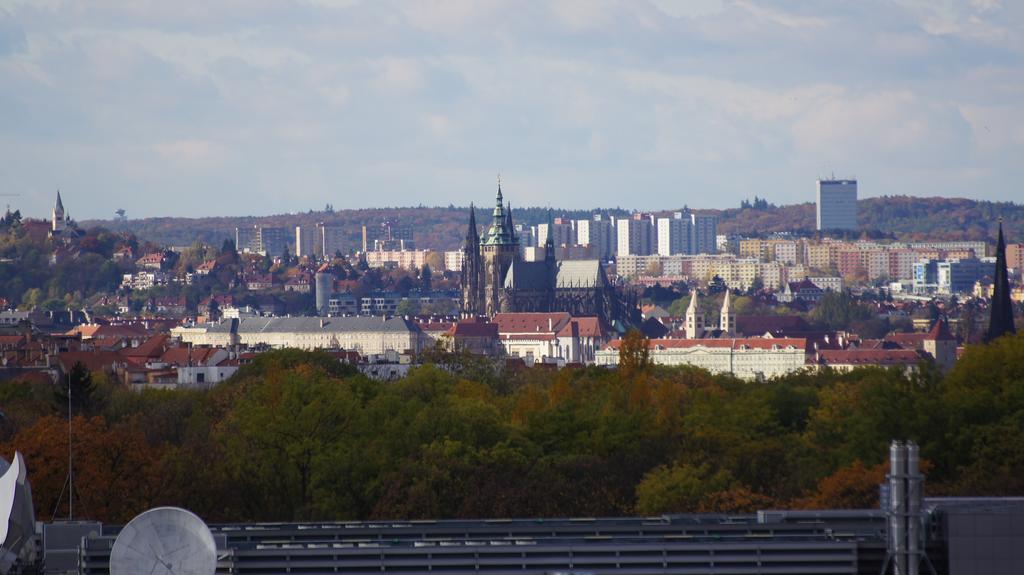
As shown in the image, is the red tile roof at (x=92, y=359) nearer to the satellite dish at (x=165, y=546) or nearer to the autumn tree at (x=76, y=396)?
the autumn tree at (x=76, y=396)

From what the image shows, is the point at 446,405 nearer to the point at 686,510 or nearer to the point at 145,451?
the point at 145,451

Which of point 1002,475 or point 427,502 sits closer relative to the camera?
point 1002,475

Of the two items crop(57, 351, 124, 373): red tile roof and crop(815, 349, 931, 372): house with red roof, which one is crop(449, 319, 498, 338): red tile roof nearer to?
crop(815, 349, 931, 372): house with red roof

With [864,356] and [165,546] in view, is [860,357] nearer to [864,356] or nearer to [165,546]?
Result: [864,356]

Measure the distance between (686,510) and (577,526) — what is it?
588 inches

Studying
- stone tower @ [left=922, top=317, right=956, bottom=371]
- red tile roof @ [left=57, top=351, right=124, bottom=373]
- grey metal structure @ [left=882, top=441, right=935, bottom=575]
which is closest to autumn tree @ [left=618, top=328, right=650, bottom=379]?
red tile roof @ [left=57, top=351, right=124, bottom=373]

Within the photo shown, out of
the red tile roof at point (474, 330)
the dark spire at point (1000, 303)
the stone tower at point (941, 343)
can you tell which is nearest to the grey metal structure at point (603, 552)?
the dark spire at point (1000, 303)

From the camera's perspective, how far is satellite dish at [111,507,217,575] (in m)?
29.9

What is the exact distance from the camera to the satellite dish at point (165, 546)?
1176 inches

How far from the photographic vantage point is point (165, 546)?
98.7 feet

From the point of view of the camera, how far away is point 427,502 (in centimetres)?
4875

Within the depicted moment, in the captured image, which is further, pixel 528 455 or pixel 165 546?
pixel 528 455

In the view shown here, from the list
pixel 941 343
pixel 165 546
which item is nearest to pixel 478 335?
pixel 941 343

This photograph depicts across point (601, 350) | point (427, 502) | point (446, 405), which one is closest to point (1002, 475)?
point (427, 502)
